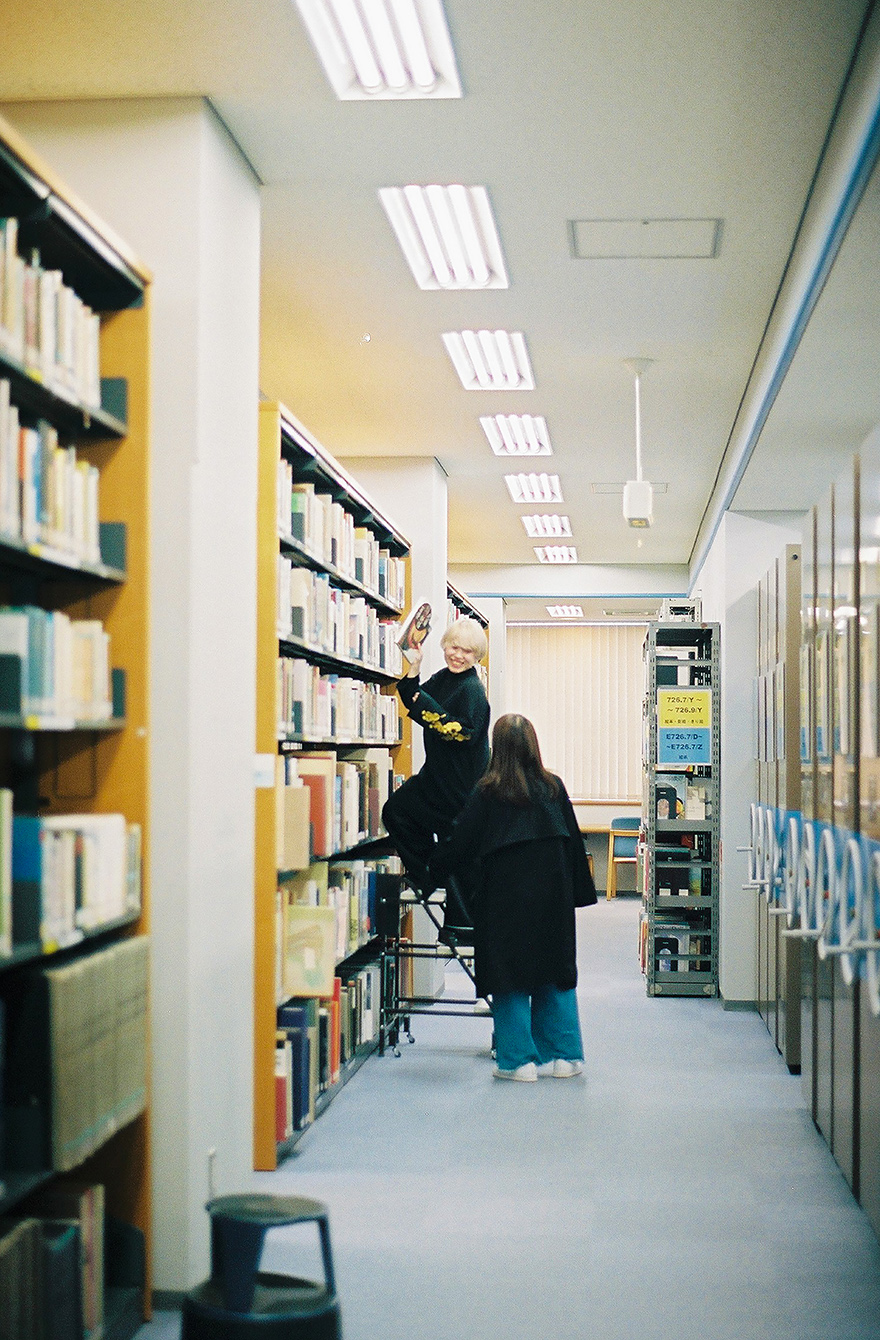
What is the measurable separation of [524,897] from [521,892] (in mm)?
23

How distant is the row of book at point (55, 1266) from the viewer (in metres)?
2.28

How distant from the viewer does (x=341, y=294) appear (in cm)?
501

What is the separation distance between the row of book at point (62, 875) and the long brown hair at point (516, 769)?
8.41 ft

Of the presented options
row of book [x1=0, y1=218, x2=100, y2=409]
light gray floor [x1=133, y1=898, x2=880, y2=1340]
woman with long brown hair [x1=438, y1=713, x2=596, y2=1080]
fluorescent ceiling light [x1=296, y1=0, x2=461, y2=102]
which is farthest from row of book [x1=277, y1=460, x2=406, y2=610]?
light gray floor [x1=133, y1=898, x2=880, y2=1340]

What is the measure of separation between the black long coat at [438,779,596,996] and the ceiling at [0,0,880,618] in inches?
76.5

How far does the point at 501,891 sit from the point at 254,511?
2172mm

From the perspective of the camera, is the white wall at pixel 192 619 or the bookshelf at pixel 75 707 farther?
the white wall at pixel 192 619

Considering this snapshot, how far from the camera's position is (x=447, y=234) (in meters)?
4.45

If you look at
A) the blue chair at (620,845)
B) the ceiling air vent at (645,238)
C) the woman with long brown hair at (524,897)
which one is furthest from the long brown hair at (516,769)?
the blue chair at (620,845)

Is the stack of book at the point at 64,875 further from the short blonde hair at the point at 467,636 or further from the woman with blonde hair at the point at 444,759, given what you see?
the short blonde hair at the point at 467,636

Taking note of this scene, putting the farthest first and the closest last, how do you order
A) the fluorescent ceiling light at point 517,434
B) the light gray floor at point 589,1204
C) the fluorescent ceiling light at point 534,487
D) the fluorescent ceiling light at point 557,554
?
the fluorescent ceiling light at point 557,554
the fluorescent ceiling light at point 534,487
the fluorescent ceiling light at point 517,434
the light gray floor at point 589,1204

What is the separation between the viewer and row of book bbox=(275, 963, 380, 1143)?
13.8ft

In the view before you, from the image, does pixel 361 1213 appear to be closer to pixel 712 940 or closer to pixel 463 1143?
pixel 463 1143

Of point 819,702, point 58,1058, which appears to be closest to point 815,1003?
point 819,702
